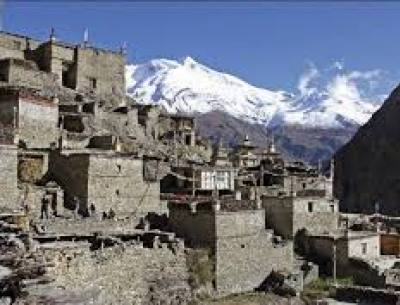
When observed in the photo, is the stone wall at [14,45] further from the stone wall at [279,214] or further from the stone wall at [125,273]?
the stone wall at [125,273]

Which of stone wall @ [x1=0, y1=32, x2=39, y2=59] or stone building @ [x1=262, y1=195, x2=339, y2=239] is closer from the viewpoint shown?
stone building @ [x1=262, y1=195, x2=339, y2=239]

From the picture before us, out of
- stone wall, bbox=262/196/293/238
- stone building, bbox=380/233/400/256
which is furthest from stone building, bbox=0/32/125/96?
stone building, bbox=380/233/400/256

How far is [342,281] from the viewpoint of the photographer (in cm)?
3856

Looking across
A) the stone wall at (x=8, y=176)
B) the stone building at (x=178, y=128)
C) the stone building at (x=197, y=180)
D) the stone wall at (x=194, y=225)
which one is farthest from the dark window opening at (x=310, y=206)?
the stone building at (x=178, y=128)

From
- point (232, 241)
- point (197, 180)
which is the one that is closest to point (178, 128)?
point (197, 180)

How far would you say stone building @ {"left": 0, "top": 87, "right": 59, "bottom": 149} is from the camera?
39.4m

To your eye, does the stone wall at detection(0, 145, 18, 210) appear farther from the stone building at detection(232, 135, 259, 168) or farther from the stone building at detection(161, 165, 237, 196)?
the stone building at detection(232, 135, 259, 168)

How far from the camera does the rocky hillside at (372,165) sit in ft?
349

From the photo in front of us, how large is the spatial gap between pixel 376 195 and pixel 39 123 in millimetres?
74951

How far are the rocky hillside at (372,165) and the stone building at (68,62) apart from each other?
5103cm

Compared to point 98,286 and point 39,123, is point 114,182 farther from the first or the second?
point 98,286

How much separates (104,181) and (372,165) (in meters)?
82.5

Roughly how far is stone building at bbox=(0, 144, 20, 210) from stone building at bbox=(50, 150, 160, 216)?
370 cm

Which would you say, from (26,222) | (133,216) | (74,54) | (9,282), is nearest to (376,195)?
(74,54)
